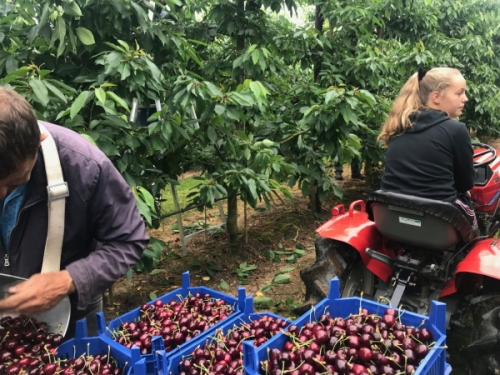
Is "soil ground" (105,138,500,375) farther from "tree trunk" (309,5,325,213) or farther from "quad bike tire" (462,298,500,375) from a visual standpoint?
"quad bike tire" (462,298,500,375)

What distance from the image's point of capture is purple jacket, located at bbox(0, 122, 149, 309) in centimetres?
158

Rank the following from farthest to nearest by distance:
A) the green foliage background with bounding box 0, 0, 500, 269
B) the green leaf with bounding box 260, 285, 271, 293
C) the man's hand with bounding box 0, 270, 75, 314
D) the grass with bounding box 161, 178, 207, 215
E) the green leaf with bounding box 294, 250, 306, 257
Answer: the grass with bounding box 161, 178, 207, 215 → the green leaf with bounding box 294, 250, 306, 257 → the green leaf with bounding box 260, 285, 271, 293 → the green foliage background with bounding box 0, 0, 500, 269 → the man's hand with bounding box 0, 270, 75, 314

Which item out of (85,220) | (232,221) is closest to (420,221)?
(85,220)

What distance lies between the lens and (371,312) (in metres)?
1.95

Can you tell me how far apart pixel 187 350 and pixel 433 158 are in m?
1.78

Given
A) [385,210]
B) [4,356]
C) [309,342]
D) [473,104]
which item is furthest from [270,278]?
[473,104]

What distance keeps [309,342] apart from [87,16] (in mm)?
2274

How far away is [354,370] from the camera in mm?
1527

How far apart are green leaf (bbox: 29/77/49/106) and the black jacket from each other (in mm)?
2031

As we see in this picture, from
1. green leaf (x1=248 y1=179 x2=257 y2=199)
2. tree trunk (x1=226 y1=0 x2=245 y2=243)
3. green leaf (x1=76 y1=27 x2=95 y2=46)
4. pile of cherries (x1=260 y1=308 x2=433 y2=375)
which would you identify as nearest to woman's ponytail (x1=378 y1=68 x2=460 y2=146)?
green leaf (x1=248 y1=179 x2=257 y2=199)

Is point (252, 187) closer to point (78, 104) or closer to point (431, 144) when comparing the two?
point (431, 144)

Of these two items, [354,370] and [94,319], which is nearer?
[354,370]

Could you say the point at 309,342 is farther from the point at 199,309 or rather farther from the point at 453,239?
the point at 453,239

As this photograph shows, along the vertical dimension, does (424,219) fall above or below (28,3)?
below
